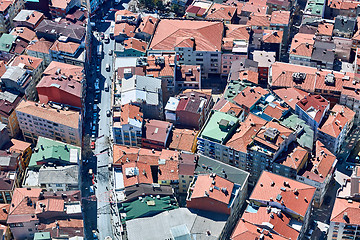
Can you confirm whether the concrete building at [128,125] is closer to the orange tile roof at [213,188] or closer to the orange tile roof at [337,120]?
the orange tile roof at [213,188]

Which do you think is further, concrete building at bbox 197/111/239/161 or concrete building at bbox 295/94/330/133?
concrete building at bbox 295/94/330/133

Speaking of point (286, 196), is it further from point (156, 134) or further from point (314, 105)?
point (156, 134)

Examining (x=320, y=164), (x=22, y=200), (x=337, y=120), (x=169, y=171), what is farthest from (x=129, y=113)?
(x=337, y=120)

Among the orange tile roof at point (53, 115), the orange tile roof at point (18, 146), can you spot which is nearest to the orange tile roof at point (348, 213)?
the orange tile roof at point (53, 115)

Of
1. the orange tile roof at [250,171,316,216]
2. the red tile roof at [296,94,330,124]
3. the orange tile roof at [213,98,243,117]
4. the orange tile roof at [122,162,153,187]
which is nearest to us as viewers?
the orange tile roof at [250,171,316,216]

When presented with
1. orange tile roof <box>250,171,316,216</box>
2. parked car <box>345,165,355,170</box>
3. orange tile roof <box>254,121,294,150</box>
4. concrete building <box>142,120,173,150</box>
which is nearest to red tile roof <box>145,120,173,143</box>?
concrete building <box>142,120,173,150</box>

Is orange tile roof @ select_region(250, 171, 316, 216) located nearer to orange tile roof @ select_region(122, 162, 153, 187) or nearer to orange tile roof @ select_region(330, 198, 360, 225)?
orange tile roof @ select_region(330, 198, 360, 225)
